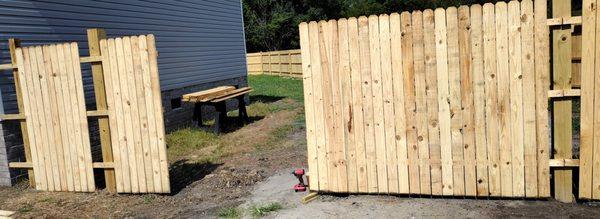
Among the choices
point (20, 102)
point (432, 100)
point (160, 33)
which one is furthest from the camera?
point (160, 33)

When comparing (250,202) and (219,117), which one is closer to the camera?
(250,202)

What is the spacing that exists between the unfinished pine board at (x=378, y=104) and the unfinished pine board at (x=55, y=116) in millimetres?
3634

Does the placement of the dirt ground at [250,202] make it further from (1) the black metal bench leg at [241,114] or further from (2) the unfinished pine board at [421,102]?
(1) the black metal bench leg at [241,114]

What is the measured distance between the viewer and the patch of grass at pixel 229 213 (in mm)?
5047

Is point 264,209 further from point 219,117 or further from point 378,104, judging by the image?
point 219,117

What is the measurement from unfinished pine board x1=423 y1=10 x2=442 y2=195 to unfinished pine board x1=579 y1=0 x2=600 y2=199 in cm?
129

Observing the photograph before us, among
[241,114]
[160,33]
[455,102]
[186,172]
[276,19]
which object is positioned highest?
[276,19]

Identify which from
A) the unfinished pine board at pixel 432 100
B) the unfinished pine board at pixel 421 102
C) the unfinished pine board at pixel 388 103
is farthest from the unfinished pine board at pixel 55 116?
the unfinished pine board at pixel 432 100

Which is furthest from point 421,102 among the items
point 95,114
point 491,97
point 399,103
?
point 95,114

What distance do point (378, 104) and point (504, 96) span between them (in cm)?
120

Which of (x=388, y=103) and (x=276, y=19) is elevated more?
(x=276, y=19)

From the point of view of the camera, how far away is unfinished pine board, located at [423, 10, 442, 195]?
4.70 m

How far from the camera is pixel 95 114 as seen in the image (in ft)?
19.8

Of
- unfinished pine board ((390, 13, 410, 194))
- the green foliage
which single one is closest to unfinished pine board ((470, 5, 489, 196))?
unfinished pine board ((390, 13, 410, 194))
